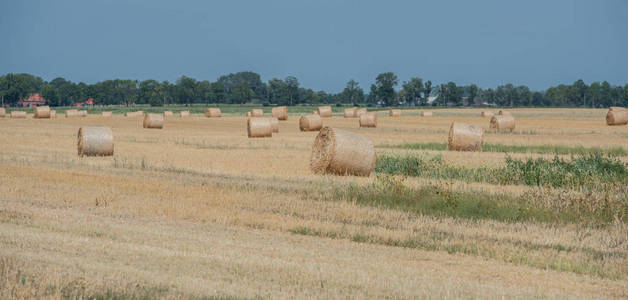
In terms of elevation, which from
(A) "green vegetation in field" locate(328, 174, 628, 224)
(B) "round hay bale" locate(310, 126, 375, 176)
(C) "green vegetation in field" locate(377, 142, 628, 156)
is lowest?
(C) "green vegetation in field" locate(377, 142, 628, 156)

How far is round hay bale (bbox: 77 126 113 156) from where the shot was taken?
25261 mm

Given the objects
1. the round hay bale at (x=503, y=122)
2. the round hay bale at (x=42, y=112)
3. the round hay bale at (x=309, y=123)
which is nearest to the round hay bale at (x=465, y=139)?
the round hay bale at (x=503, y=122)

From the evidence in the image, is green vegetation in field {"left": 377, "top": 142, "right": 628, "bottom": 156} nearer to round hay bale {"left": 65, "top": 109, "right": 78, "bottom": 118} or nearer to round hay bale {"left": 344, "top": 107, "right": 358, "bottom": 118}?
round hay bale {"left": 344, "top": 107, "right": 358, "bottom": 118}

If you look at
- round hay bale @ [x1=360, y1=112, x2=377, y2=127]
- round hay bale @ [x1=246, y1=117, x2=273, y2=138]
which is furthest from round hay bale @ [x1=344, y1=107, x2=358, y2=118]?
round hay bale @ [x1=246, y1=117, x2=273, y2=138]

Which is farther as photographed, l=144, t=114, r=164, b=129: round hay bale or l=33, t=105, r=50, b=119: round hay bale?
l=33, t=105, r=50, b=119: round hay bale

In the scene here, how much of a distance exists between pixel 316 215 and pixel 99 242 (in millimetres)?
4157

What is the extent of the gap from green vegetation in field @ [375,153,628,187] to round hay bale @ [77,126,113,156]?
33.2ft

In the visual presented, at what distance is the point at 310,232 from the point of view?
1122cm

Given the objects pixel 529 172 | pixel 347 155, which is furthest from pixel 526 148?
pixel 347 155

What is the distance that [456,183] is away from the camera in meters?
17.7

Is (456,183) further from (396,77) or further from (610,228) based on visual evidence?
(396,77)

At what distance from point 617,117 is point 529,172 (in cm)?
3571

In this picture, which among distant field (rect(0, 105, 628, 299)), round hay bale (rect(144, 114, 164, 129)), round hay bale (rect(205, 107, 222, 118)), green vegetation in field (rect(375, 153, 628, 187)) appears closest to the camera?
distant field (rect(0, 105, 628, 299))

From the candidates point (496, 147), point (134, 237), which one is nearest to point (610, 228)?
point (134, 237)
